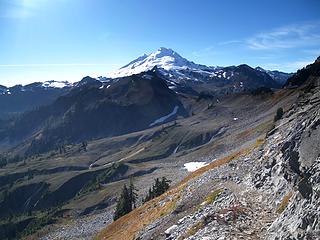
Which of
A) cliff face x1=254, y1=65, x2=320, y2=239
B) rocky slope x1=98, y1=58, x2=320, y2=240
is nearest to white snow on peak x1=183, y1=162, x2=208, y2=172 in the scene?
rocky slope x1=98, y1=58, x2=320, y2=240

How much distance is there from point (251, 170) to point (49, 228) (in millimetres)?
122033

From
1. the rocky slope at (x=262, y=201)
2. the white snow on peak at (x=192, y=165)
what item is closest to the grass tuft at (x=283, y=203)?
the rocky slope at (x=262, y=201)

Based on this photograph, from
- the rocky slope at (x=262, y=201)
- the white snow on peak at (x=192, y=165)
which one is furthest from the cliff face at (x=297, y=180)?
the white snow on peak at (x=192, y=165)

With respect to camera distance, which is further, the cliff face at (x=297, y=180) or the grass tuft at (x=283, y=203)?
the grass tuft at (x=283, y=203)

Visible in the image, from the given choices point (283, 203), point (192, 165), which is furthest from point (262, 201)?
point (192, 165)

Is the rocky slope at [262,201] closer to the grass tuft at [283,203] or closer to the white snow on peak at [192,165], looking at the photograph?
the grass tuft at [283,203]

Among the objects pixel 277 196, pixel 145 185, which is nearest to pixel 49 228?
pixel 145 185

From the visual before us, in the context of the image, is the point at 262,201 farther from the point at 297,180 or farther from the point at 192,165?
the point at 192,165

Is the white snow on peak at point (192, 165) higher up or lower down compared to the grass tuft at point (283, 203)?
lower down

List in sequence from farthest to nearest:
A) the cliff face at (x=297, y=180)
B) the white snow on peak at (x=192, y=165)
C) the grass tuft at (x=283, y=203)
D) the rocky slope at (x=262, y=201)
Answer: the white snow on peak at (x=192, y=165) < the grass tuft at (x=283, y=203) < the rocky slope at (x=262, y=201) < the cliff face at (x=297, y=180)

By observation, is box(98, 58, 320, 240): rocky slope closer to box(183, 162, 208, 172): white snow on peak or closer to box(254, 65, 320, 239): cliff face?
box(254, 65, 320, 239): cliff face

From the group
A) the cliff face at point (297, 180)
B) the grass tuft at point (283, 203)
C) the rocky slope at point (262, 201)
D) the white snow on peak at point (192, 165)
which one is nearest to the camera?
the cliff face at point (297, 180)

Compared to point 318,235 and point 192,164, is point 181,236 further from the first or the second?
A: point 192,164

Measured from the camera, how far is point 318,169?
874 inches
